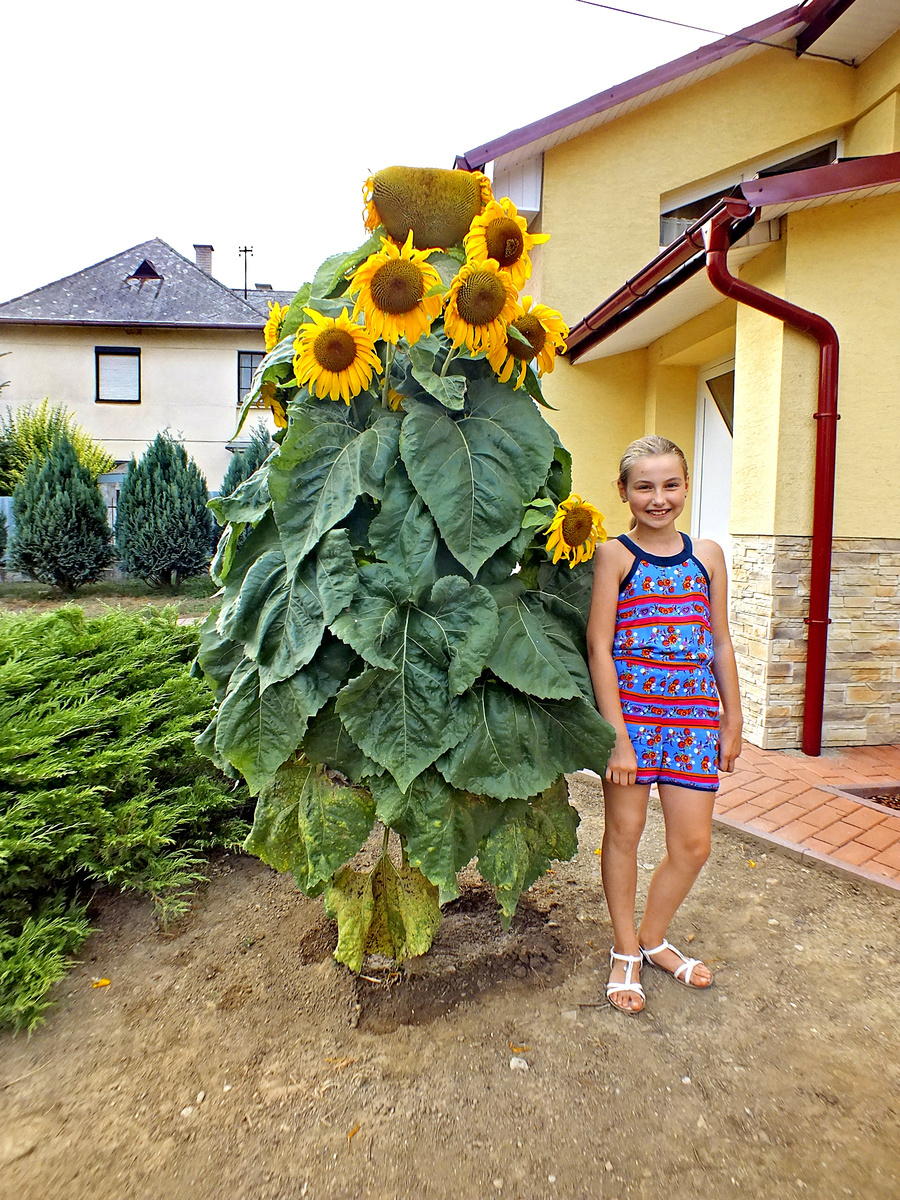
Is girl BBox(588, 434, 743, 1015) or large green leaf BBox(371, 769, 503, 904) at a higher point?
girl BBox(588, 434, 743, 1015)

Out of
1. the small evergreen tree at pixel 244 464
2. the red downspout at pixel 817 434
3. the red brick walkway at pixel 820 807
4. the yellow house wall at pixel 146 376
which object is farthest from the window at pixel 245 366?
the red brick walkway at pixel 820 807

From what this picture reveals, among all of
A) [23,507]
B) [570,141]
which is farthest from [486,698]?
[23,507]

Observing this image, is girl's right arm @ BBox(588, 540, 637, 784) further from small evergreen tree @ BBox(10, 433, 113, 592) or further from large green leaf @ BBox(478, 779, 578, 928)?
small evergreen tree @ BBox(10, 433, 113, 592)

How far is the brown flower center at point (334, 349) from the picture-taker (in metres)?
1.73

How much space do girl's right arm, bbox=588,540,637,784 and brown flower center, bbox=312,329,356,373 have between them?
92 centimetres

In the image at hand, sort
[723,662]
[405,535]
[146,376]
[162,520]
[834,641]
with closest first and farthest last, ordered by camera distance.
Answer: [405,535] → [723,662] → [834,641] → [162,520] → [146,376]

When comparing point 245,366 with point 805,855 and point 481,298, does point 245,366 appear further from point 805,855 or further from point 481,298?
point 481,298

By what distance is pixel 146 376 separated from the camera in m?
19.7

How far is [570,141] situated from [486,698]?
7514 millimetres

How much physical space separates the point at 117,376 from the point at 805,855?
68.7ft

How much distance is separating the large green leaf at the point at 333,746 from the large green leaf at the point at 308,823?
0.35 ft

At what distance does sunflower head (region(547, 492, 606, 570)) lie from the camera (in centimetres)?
204

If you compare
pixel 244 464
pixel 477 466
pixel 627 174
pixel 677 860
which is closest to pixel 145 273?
pixel 244 464

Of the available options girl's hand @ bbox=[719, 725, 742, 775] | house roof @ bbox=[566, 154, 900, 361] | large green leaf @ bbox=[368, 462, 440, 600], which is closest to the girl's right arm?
Answer: girl's hand @ bbox=[719, 725, 742, 775]
